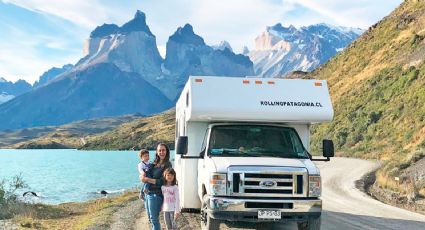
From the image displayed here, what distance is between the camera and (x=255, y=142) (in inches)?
477

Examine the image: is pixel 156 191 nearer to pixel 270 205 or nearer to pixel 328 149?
pixel 270 205

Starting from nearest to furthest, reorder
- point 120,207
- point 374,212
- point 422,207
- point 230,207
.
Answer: point 230,207 < point 374,212 < point 422,207 < point 120,207

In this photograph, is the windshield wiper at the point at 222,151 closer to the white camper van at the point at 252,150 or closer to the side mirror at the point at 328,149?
the white camper van at the point at 252,150

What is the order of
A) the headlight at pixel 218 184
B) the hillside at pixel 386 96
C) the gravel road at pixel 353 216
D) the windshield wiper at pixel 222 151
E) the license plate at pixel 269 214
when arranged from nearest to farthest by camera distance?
the license plate at pixel 269 214
the headlight at pixel 218 184
the windshield wiper at pixel 222 151
the gravel road at pixel 353 216
the hillside at pixel 386 96

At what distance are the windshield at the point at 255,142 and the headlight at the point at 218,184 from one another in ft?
4.04

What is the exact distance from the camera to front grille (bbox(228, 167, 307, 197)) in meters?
10.5

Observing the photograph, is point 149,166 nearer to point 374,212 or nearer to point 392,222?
point 392,222

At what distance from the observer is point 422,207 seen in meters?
18.8

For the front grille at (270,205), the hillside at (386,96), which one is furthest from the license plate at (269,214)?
the hillside at (386,96)

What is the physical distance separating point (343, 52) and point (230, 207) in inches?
3259

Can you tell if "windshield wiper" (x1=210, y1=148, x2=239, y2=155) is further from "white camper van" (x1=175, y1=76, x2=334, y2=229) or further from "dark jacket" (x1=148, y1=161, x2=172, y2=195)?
"dark jacket" (x1=148, y1=161, x2=172, y2=195)

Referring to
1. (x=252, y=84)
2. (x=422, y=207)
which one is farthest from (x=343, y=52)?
(x=252, y=84)

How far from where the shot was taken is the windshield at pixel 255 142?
11859 millimetres

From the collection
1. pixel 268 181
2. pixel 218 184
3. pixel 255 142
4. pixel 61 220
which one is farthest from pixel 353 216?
pixel 61 220
